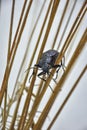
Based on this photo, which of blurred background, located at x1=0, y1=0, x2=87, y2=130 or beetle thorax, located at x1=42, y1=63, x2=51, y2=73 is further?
blurred background, located at x1=0, y1=0, x2=87, y2=130

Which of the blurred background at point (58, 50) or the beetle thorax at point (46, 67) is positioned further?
the blurred background at point (58, 50)

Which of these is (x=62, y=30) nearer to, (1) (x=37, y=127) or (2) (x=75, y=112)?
(2) (x=75, y=112)

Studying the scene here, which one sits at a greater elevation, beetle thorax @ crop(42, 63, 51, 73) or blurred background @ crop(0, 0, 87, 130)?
beetle thorax @ crop(42, 63, 51, 73)

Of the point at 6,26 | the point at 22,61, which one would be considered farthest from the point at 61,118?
the point at 6,26

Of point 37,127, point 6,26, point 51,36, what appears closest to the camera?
point 37,127

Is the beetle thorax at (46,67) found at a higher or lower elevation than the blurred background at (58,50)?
higher

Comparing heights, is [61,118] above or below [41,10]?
below

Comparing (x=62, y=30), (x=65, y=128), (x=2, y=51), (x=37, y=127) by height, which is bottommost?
(x=65, y=128)

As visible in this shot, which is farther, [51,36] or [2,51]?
[2,51]

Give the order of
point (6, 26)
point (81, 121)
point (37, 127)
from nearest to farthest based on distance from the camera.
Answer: point (37, 127) → point (81, 121) → point (6, 26)

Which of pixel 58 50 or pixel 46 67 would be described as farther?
pixel 58 50
